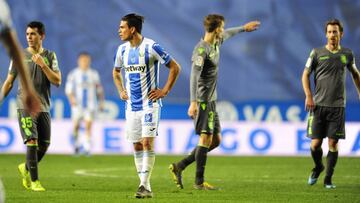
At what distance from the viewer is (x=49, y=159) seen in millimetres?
19344

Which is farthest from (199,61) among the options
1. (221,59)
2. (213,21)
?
(221,59)

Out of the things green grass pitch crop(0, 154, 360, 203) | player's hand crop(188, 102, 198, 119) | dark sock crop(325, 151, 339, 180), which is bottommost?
green grass pitch crop(0, 154, 360, 203)

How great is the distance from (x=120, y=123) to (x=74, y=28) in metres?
2.57

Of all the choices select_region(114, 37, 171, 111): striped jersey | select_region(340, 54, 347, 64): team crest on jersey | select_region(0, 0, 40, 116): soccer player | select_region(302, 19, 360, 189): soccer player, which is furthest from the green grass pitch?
select_region(0, 0, 40, 116): soccer player

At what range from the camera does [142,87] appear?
10703 mm

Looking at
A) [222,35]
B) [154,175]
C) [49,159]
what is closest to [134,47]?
[222,35]

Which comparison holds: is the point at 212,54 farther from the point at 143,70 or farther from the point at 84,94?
the point at 84,94

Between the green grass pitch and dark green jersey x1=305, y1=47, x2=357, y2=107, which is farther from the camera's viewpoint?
dark green jersey x1=305, y1=47, x2=357, y2=107

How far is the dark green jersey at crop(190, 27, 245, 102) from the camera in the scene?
11.9 m

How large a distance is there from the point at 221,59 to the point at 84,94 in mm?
3191

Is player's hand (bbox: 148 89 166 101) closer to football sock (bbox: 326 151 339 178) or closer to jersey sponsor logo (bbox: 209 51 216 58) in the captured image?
jersey sponsor logo (bbox: 209 51 216 58)

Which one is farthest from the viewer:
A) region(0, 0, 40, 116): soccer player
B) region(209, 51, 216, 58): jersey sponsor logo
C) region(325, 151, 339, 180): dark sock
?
region(325, 151, 339, 180): dark sock

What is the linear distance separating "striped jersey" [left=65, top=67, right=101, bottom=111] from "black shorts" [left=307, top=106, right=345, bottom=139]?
932 cm

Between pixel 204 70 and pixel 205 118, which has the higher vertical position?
pixel 204 70
